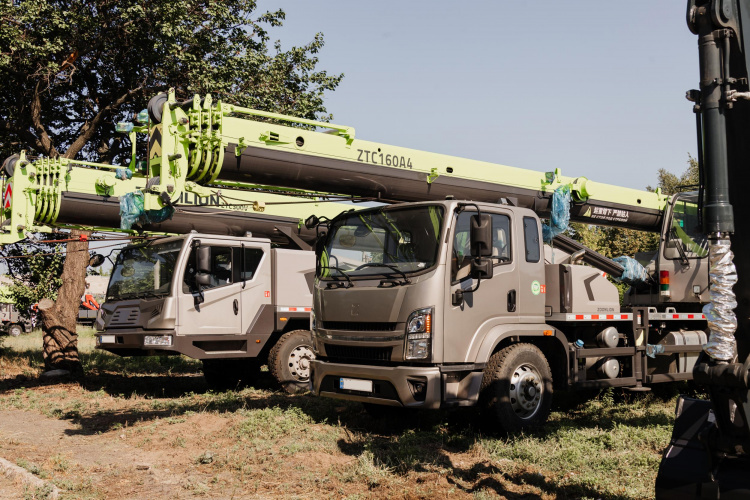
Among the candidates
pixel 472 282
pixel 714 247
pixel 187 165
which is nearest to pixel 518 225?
pixel 472 282

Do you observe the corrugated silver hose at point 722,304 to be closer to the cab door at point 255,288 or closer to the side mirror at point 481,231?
the side mirror at point 481,231

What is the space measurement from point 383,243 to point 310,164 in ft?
3.67

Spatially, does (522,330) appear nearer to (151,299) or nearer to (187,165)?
(187,165)

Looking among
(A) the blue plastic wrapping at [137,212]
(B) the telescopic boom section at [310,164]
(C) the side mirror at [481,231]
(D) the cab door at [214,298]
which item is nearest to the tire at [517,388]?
(C) the side mirror at [481,231]

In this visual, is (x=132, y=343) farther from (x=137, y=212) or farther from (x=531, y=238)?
(x=531, y=238)

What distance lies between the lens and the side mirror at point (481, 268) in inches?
263

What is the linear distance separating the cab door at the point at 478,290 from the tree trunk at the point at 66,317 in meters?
9.46

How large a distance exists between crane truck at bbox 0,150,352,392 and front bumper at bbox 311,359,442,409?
11.1 ft

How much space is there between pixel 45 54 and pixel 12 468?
9.38 meters

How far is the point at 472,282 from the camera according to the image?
22.6 ft

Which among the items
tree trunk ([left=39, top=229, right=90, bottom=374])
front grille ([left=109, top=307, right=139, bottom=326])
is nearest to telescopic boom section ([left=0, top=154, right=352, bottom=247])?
front grille ([left=109, top=307, right=139, bottom=326])

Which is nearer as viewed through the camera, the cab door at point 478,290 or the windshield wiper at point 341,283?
the cab door at point 478,290

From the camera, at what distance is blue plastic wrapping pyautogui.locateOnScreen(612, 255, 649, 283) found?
905 cm

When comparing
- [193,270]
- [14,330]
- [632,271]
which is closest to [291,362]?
[193,270]
